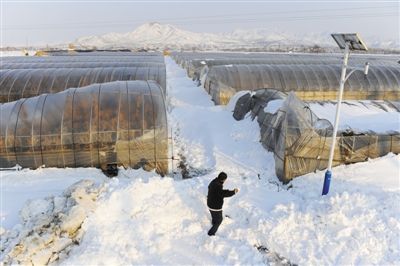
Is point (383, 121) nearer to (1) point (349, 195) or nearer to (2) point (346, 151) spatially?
(2) point (346, 151)

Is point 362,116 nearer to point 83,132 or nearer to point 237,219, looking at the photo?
point 237,219

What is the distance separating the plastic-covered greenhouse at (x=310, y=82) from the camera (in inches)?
813

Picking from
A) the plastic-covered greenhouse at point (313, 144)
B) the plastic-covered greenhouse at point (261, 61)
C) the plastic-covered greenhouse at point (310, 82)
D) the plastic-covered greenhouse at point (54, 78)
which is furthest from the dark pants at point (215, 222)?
the plastic-covered greenhouse at point (261, 61)

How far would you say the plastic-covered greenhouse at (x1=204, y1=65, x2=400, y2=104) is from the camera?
20.7 metres

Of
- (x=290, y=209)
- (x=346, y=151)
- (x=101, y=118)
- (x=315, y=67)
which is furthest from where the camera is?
(x=315, y=67)

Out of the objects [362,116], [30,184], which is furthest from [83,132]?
[362,116]

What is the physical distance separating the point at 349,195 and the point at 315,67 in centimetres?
1568

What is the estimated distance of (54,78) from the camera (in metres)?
20.4

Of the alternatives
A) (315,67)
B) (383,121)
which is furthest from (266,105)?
(315,67)

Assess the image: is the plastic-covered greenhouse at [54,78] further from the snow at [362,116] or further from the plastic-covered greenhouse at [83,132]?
the snow at [362,116]

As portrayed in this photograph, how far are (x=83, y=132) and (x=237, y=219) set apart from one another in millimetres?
5280

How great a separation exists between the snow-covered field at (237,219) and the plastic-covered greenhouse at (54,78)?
1105cm

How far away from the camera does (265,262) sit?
6.73 metres

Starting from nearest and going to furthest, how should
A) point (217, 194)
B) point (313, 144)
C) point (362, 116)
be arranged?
point (217, 194), point (313, 144), point (362, 116)
